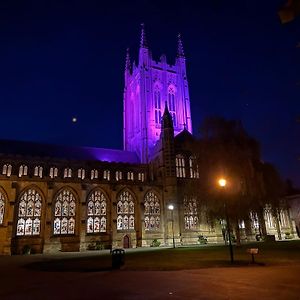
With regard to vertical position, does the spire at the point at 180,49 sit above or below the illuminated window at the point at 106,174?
above

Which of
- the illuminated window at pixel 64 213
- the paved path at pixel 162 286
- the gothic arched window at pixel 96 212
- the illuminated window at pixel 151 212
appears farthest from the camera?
the illuminated window at pixel 151 212

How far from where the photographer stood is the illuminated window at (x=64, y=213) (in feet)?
130

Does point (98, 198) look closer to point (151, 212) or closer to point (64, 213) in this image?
point (64, 213)

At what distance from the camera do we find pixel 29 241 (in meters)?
37.0

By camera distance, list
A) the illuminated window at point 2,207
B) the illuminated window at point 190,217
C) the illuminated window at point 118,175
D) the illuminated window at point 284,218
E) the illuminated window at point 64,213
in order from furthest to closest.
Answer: the illuminated window at point 284,218, the illuminated window at point 118,175, the illuminated window at point 190,217, the illuminated window at point 64,213, the illuminated window at point 2,207

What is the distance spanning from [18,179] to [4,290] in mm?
29394

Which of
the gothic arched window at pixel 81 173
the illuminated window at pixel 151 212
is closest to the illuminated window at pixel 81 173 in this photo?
the gothic arched window at pixel 81 173

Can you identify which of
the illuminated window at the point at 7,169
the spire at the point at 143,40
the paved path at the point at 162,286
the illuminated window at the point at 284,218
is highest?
the spire at the point at 143,40

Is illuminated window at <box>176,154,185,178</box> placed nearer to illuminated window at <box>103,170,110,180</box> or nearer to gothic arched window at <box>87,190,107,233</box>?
illuminated window at <box>103,170,110,180</box>

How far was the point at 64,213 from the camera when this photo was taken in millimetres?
40438

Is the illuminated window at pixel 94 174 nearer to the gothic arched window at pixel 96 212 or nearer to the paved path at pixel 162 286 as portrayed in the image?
the gothic arched window at pixel 96 212

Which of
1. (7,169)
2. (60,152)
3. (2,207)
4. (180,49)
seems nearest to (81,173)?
(60,152)

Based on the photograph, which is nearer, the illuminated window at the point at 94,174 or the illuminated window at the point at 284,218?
the illuminated window at the point at 94,174

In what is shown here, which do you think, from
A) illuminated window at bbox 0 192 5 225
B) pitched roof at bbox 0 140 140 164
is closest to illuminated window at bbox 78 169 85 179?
pitched roof at bbox 0 140 140 164
